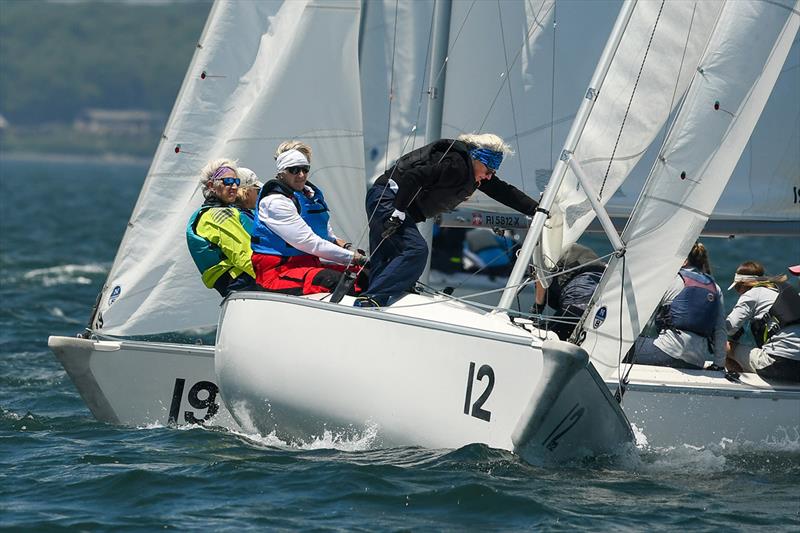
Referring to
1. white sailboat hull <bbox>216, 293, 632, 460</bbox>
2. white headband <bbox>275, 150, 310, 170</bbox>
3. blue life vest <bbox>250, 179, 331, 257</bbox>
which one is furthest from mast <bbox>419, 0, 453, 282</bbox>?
white sailboat hull <bbox>216, 293, 632, 460</bbox>

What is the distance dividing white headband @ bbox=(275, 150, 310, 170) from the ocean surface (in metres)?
1.43

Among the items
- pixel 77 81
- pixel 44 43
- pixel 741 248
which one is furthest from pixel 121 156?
pixel 741 248

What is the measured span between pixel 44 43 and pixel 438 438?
182 m

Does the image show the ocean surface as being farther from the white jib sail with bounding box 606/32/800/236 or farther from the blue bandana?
the white jib sail with bounding box 606/32/800/236

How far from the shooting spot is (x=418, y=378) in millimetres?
6812

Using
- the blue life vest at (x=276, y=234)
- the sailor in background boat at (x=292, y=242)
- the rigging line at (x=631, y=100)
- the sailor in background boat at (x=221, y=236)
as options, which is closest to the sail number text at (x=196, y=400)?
the sailor in background boat at (x=221, y=236)

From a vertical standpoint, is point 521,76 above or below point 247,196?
above

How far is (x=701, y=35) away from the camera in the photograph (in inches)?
303

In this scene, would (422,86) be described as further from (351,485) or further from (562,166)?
(351,485)

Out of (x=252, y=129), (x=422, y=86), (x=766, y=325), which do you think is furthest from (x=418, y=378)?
(x=422, y=86)

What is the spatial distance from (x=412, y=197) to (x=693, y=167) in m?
1.39

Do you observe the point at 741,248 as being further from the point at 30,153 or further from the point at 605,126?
the point at 30,153

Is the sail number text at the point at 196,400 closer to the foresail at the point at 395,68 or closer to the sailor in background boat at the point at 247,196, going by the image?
the sailor in background boat at the point at 247,196

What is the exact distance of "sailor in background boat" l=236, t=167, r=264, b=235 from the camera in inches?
305
